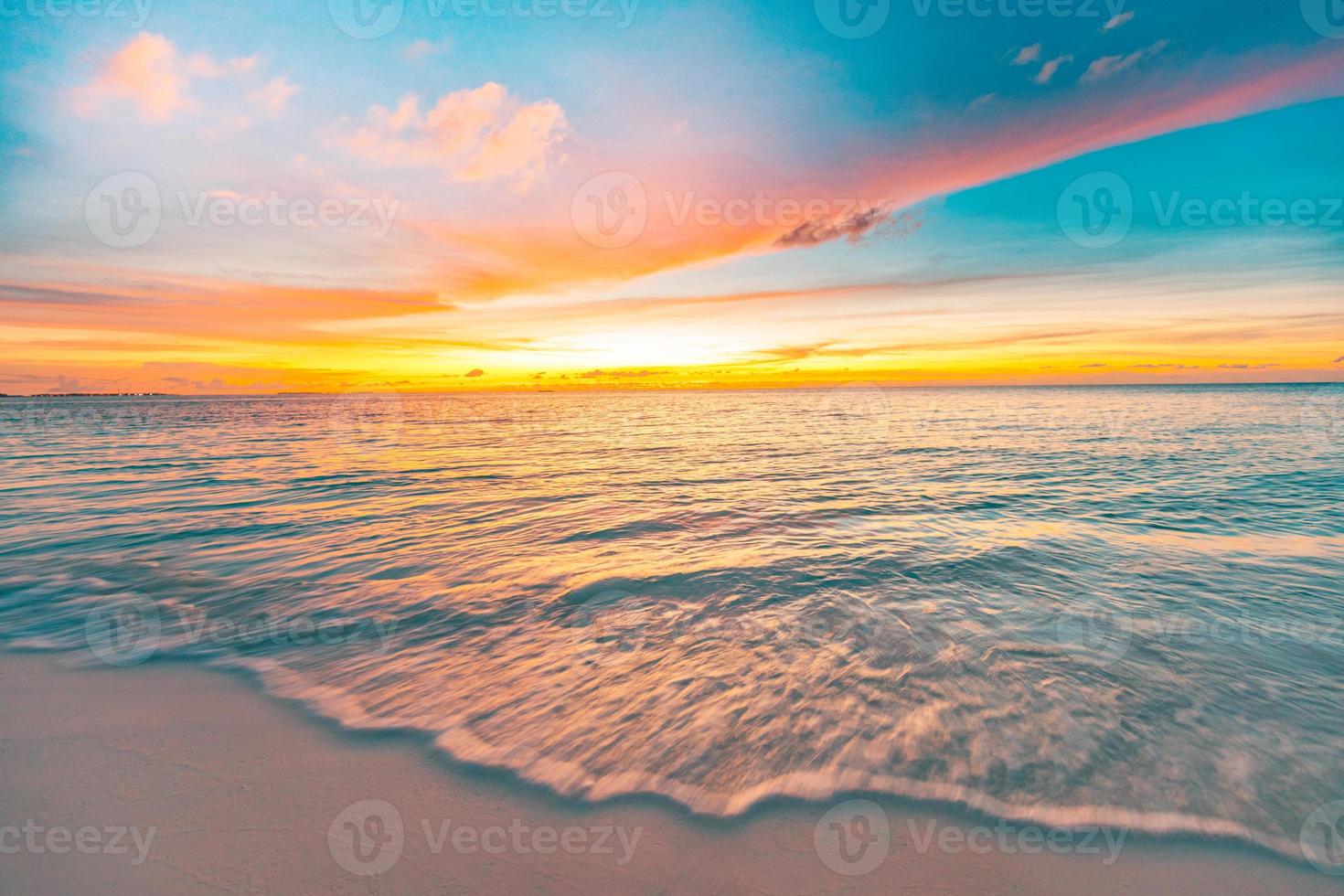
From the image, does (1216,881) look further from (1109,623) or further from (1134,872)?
(1109,623)

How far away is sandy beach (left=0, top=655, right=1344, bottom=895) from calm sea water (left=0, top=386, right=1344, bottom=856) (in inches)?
10.2

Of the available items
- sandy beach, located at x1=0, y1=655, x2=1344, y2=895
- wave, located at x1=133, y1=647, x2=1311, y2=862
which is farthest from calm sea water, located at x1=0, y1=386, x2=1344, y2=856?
sandy beach, located at x1=0, y1=655, x2=1344, y2=895

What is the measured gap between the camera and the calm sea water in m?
4.05

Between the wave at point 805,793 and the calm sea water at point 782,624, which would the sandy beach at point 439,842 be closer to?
the wave at point 805,793

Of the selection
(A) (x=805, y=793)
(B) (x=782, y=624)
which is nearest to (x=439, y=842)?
(A) (x=805, y=793)

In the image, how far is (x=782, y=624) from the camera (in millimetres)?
6582

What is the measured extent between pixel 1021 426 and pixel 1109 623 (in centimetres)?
3757

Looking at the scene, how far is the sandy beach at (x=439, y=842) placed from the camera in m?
3.05

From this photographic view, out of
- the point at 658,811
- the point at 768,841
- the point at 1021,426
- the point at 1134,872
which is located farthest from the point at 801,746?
the point at 1021,426

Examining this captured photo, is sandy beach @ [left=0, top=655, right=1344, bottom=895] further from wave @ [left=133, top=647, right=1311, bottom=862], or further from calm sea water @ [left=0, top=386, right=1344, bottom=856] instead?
calm sea water @ [left=0, top=386, right=1344, bottom=856]

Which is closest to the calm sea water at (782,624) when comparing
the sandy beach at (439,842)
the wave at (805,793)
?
the wave at (805,793)

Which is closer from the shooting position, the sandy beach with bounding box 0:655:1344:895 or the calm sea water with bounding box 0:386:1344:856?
the sandy beach with bounding box 0:655:1344:895

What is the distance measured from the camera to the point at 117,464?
21.7m

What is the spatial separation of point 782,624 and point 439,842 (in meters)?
4.39
